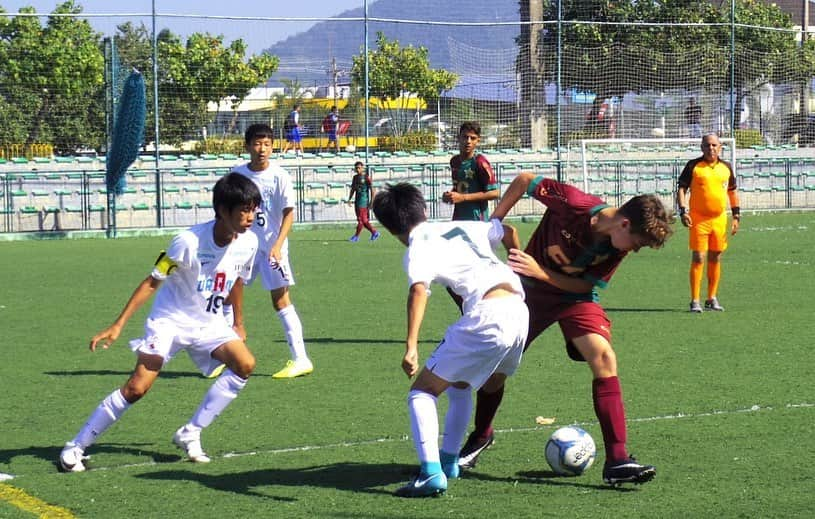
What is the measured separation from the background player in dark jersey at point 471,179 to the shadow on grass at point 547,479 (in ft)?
13.4

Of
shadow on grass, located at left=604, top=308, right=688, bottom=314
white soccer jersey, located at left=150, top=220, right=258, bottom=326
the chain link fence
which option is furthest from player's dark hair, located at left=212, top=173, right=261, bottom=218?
the chain link fence

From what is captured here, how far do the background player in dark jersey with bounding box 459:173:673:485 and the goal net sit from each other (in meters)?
26.7

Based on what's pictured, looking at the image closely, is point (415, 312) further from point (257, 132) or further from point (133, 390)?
→ point (257, 132)

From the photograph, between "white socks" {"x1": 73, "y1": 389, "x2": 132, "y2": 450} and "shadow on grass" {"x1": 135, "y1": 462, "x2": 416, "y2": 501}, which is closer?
"shadow on grass" {"x1": 135, "y1": 462, "x2": 416, "y2": 501}

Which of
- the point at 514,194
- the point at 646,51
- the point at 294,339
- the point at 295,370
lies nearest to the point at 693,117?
the point at 646,51

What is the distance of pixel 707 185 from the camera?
12875 millimetres

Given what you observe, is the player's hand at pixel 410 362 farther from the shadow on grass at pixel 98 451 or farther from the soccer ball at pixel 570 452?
the shadow on grass at pixel 98 451

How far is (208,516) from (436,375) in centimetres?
117

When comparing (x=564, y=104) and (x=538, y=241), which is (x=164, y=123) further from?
(x=538, y=241)

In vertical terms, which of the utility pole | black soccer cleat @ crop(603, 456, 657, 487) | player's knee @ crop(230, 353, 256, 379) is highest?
the utility pole

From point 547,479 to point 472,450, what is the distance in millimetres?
432

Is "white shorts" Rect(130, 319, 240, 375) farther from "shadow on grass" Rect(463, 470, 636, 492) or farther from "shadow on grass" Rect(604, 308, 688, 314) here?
"shadow on grass" Rect(604, 308, 688, 314)

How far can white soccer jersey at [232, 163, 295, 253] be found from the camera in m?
9.43

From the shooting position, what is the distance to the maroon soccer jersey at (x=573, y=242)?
18.7 feet
